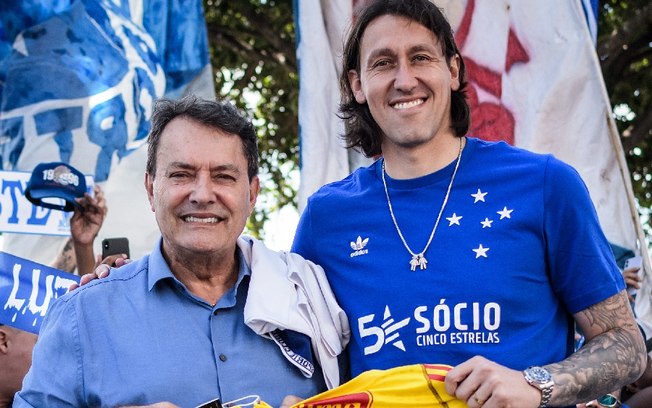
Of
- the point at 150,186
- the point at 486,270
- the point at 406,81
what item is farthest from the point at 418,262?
the point at 150,186

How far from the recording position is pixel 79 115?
6945mm

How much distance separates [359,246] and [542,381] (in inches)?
29.5

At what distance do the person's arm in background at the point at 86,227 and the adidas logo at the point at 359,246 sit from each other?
2720 mm

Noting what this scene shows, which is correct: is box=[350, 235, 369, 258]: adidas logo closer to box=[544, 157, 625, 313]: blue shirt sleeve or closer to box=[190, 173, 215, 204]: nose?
box=[190, 173, 215, 204]: nose

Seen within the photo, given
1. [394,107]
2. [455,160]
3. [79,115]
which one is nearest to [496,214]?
[455,160]

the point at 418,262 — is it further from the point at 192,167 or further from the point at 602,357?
the point at 192,167

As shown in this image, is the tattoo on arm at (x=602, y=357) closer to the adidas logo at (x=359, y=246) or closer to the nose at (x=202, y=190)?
the adidas logo at (x=359, y=246)

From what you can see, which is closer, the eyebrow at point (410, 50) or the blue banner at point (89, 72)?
the eyebrow at point (410, 50)

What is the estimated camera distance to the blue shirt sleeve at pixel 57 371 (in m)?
2.96

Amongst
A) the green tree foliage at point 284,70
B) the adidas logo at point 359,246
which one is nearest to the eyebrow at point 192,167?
the adidas logo at point 359,246

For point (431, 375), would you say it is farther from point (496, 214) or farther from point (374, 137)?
point (374, 137)

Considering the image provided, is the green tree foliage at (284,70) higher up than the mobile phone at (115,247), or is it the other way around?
the green tree foliage at (284,70)

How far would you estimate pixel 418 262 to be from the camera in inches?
120

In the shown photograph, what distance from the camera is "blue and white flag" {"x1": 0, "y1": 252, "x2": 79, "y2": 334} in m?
4.49
